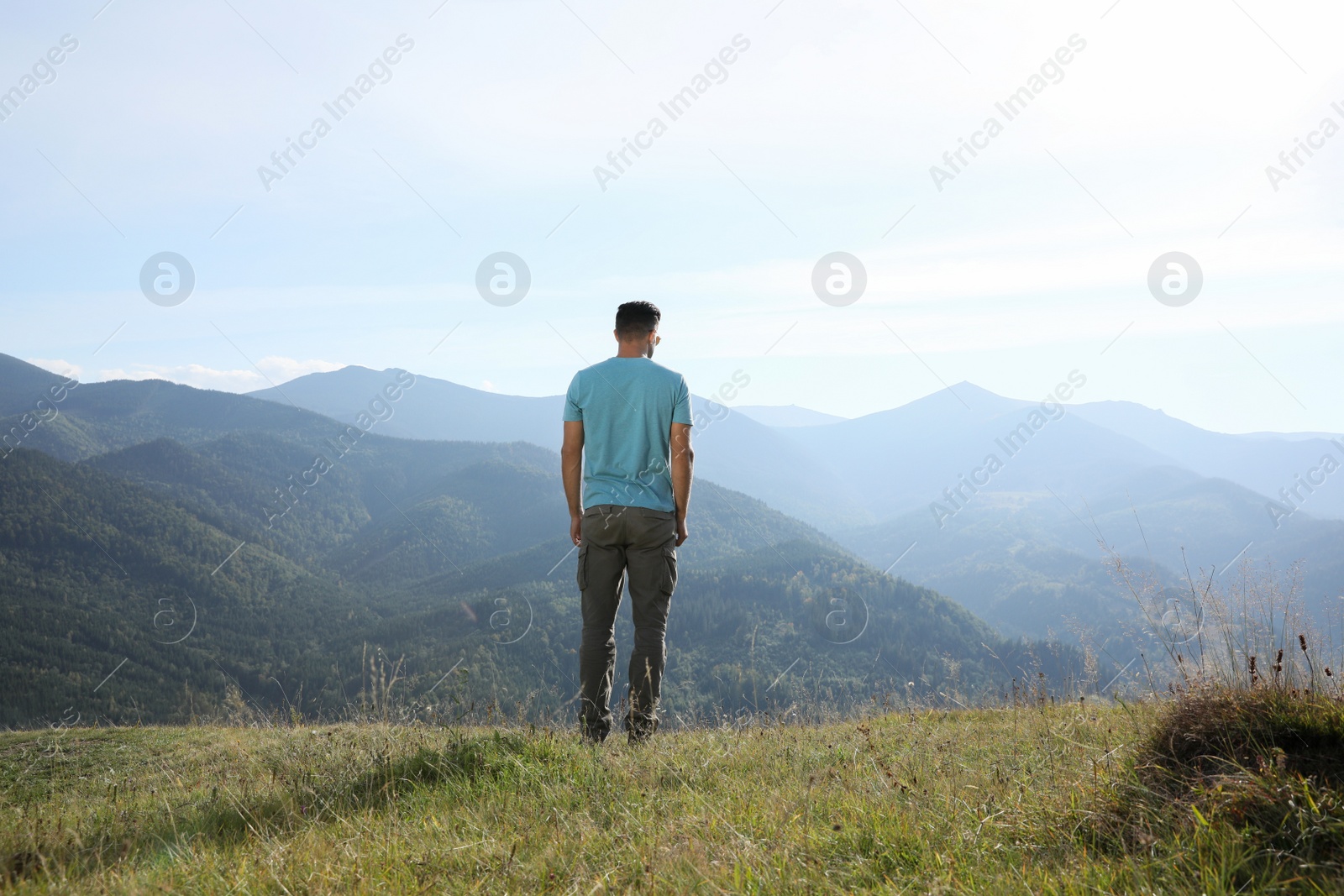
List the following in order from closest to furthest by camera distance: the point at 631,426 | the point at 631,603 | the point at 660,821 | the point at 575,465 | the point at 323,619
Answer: the point at 660,821, the point at 631,603, the point at 631,426, the point at 575,465, the point at 323,619

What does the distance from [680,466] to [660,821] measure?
2.09 m

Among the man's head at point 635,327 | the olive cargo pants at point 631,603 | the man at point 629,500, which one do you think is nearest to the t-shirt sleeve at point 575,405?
the man at point 629,500

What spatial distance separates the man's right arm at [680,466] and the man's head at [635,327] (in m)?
0.56

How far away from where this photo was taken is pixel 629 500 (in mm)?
4453

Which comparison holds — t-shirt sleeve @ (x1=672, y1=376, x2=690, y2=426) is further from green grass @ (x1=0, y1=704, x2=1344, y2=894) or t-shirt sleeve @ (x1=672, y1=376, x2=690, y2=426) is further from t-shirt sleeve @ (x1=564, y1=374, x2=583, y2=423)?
green grass @ (x1=0, y1=704, x2=1344, y2=894)

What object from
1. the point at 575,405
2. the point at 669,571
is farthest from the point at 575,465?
the point at 669,571

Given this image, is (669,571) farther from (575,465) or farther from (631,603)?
(575,465)

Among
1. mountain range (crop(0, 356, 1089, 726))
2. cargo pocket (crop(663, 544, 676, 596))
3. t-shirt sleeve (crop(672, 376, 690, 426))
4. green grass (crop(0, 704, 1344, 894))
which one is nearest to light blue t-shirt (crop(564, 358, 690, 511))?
t-shirt sleeve (crop(672, 376, 690, 426))

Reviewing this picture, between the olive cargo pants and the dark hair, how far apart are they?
1.09 meters

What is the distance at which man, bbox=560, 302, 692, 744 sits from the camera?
4414 millimetres

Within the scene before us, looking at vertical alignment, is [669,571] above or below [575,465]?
below

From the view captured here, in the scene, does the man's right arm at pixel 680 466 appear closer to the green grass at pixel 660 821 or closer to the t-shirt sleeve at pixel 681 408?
the t-shirt sleeve at pixel 681 408

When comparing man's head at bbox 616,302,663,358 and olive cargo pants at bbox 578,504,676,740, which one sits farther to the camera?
man's head at bbox 616,302,663,358

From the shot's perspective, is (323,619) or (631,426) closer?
(631,426)
